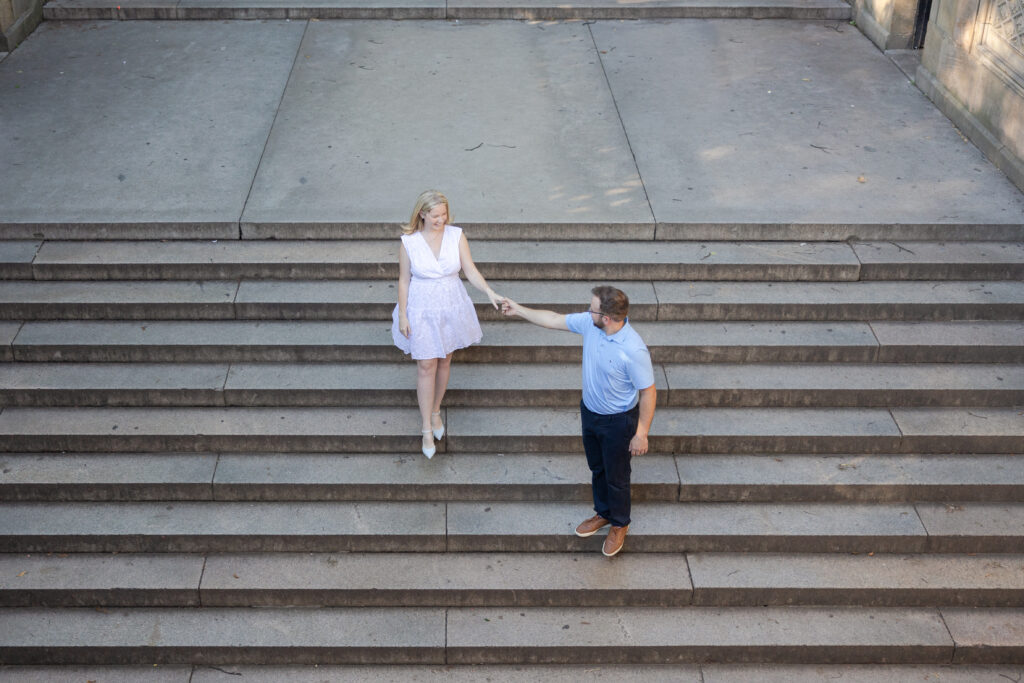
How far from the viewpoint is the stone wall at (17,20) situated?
1004 centimetres

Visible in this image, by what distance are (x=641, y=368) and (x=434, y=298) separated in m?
1.49

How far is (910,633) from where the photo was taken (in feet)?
20.1

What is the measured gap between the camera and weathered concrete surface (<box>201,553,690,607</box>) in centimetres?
621

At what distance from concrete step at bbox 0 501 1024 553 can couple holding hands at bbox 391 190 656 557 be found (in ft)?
1.13

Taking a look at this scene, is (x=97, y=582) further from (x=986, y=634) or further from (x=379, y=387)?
(x=986, y=634)

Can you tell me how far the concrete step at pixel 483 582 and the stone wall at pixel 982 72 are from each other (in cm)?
369

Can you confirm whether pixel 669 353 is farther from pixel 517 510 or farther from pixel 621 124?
pixel 621 124

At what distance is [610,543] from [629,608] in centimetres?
41

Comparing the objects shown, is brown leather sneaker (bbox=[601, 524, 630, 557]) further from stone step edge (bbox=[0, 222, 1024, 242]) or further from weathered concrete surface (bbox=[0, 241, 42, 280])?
weathered concrete surface (bbox=[0, 241, 42, 280])

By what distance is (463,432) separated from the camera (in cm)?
673

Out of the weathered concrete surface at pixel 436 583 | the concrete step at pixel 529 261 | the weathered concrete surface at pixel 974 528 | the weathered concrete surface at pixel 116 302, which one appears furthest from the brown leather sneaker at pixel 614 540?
the weathered concrete surface at pixel 116 302

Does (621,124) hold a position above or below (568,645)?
above

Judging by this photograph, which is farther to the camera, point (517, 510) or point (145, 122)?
point (145, 122)

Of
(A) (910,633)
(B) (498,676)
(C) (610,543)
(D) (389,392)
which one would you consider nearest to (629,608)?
(C) (610,543)
